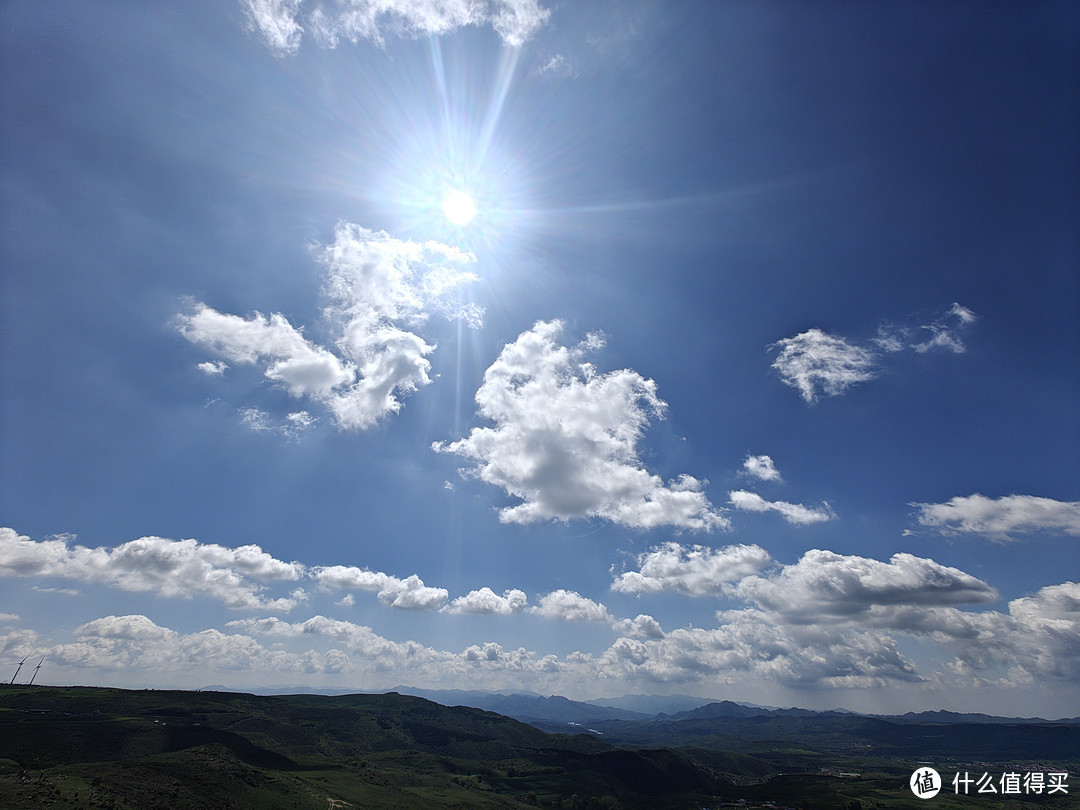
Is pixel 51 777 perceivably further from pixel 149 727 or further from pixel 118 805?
pixel 149 727

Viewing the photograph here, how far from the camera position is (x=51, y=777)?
114m

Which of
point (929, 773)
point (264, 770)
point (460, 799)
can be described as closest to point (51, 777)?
point (264, 770)

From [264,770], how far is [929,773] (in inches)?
8538

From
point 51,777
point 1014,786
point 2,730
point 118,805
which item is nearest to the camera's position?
point 118,805

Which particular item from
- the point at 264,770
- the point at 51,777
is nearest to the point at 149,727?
the point at 264,770

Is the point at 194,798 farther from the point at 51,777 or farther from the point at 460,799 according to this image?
the point at 460,799

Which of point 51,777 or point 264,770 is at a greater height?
point 51,777

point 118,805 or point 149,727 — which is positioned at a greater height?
point 118,805

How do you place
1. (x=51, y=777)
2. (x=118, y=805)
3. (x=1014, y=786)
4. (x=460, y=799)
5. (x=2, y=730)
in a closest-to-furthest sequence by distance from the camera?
1. (x=118, y=805)
2. (x=51, y=777)
3. (x=1014, y=786)
4. (x=2, y=730)
5. (x=460, y=799)

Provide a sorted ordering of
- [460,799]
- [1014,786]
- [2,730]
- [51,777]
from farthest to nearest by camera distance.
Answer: [460,799], [2,730], [1014,786], [51,777]

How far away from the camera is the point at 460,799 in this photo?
19562cm

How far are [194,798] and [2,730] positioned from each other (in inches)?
3913

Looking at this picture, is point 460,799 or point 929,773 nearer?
point 929,773

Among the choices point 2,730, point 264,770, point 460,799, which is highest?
point 2,730
